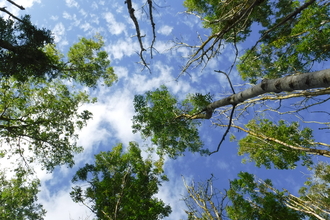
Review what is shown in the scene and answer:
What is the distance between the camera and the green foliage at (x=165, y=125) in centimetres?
887

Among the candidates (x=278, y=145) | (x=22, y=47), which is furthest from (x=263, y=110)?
(x=22, y=47)

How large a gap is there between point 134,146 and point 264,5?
10.8 m

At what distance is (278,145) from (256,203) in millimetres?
3388

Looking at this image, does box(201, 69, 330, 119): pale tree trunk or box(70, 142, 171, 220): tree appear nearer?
box(201, 69, 330, 119): pale tree trunk

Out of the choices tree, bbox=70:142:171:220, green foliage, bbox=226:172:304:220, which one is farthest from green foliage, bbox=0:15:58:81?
green foliage, bbox=226:172:304:220

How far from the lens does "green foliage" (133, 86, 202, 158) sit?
8867mm

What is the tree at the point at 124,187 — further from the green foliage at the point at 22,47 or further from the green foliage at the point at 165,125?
the green foliage at the point at 22,47

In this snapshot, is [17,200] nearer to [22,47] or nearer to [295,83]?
[22,47]

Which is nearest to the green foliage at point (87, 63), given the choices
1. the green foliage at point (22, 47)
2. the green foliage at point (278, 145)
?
the green foliage at point (22, 47)

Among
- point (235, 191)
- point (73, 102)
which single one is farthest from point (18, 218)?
point (235, 191)

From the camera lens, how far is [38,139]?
946cm

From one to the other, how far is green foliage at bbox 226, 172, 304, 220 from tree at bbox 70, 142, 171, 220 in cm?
389

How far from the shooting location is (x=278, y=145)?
8352 millimetres

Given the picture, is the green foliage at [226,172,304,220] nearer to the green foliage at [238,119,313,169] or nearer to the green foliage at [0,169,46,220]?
the green foliage at [238,119,313,169]
